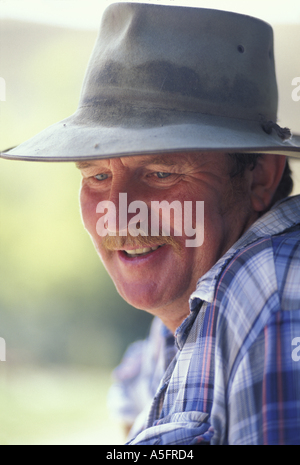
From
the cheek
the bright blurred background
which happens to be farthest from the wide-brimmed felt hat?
the bright blurred background

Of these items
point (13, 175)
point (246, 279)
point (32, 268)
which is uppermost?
point (13, 175)

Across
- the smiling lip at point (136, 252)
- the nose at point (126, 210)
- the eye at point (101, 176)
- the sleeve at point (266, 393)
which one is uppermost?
the eye at point (101, 176)

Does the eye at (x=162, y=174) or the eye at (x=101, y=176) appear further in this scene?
the eye at (x=101, y=176)

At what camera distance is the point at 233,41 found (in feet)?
4.53

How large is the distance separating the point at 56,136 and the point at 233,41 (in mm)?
643

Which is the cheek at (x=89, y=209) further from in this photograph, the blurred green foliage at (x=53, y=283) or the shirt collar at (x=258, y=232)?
the blurred green foliage at (x=53, y=283)

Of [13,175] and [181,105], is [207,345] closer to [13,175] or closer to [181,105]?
[181,105]

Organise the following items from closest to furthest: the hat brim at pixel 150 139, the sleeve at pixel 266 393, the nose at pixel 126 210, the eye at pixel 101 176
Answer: the sleeve at pixel 266 393
the hat brim at pixel 150 139
the nose at pixel 126 210
the eye at pixel 101 176

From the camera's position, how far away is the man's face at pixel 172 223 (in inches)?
55.7

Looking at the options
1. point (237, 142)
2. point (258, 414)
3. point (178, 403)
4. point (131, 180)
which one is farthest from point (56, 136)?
point (258, 414)

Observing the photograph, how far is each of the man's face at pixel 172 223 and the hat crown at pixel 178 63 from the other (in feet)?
0.59

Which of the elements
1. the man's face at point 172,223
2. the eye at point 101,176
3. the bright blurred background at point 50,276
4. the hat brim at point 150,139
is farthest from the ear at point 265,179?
the bright blurred background at point 50,276

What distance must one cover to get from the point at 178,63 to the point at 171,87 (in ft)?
0.26

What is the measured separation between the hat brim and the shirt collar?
0.18m
